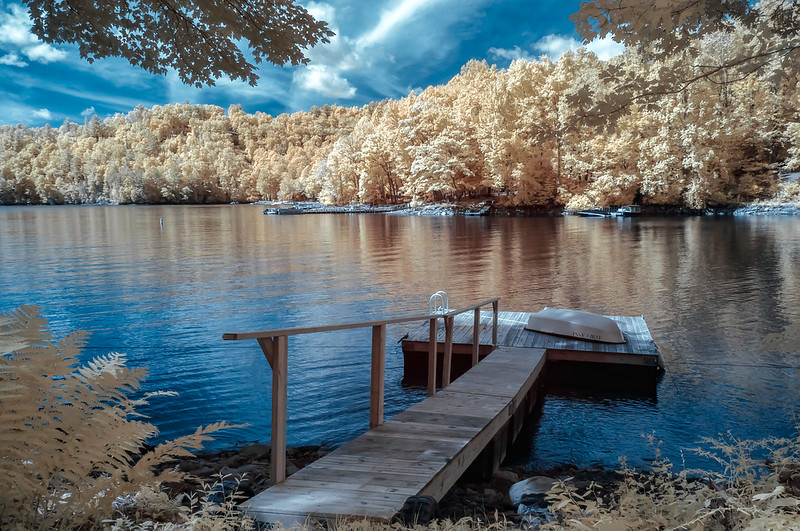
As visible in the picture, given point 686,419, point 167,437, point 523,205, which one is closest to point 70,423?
point 167,437

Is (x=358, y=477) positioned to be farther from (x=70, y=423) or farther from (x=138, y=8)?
(x=138, y=8)

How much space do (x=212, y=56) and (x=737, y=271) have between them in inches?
736

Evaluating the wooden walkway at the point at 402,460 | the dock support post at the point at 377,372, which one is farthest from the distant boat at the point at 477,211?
the dock support post at the point at 377,372

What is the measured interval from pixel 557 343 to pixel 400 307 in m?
5.49

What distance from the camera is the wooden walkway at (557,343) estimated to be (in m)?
8.29

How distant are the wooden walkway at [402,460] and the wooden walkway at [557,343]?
2.12m

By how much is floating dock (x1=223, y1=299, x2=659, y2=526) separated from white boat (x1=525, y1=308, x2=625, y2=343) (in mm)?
209

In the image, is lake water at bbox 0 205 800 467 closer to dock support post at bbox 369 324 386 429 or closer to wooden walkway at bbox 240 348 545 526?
wooden walkway at bbox 240 348 545 526

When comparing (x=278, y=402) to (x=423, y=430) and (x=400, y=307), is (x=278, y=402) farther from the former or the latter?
(x=400, y=307)

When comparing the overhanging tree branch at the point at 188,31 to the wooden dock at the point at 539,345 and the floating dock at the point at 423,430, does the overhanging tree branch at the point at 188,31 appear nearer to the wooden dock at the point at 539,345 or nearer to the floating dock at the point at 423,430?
the floating dock at the point at 423,430

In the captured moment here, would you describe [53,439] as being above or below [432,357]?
above

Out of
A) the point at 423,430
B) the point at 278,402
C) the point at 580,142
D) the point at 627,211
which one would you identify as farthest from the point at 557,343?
the point at 580,142

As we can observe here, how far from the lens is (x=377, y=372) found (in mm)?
4793

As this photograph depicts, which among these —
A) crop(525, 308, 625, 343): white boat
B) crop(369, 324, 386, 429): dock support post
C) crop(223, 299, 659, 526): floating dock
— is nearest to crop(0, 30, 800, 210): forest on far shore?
crop(369, 324, 386, 429): dock support post
